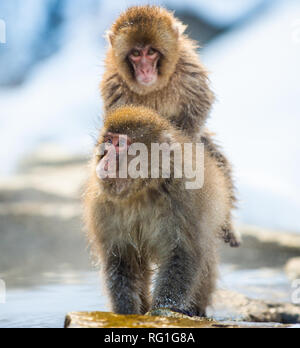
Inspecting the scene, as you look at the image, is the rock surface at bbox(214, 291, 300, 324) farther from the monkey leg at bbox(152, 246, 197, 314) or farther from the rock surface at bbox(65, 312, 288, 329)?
the rock surface at bbox(65, 312, 288, 329)

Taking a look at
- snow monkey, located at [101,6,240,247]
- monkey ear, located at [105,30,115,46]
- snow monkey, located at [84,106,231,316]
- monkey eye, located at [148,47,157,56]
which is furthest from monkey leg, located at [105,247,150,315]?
monkey ear, located at [105,30,115,46]

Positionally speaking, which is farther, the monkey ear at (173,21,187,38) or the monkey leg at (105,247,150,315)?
the monkey ear at (173,21,187,38)

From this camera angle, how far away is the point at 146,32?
4344mm

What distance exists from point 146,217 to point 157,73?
4.75ft

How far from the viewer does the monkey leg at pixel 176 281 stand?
3.16 m

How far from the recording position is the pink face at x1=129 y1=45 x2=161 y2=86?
4258 millimetres

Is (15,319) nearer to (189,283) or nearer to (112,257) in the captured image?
(112,257)

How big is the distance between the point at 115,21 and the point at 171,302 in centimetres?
229

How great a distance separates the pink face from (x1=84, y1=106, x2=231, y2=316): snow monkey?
0.95 metres

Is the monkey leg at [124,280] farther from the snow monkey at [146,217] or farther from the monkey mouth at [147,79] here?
the monkey mouth at [147,79]

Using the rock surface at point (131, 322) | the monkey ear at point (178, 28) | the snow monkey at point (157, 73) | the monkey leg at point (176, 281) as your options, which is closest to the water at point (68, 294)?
the monkey leg at point (176, 281)

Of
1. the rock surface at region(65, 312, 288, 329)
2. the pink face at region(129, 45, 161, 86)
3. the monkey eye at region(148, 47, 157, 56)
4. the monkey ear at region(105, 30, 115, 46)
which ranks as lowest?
the rock surface at region(65, 312, 288, 329)

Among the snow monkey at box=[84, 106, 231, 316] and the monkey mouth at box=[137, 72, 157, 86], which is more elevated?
the monkey mouth at box=[137, 72, 157, 86]
